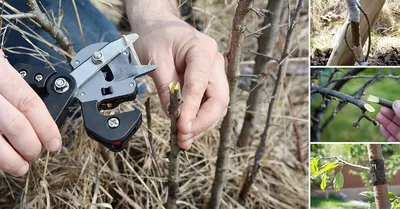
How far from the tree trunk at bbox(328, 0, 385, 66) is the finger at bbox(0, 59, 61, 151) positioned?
0.43 m

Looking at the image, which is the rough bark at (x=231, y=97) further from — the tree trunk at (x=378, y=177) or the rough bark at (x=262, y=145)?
the tree trunk at (x=378, y=177)

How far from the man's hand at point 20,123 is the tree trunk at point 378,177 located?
1.57ft

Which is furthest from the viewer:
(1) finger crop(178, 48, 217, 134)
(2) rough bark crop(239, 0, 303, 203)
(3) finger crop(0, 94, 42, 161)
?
(2) rough bark crop(239, 0, 303, 203)

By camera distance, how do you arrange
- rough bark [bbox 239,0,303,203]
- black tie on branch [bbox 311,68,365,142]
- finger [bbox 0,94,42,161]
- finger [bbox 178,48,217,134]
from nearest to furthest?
finger [bbox 0,94,42,161], finger [bbox 178,48,217,134], black tie on branch [bbox 311,68,365,142], rough bark [bbox 239,0,303,203]

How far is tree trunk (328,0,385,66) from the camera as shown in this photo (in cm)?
88

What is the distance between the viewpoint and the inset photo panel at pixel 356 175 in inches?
37.1

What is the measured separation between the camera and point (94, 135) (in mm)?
823

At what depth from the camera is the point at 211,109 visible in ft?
3.00

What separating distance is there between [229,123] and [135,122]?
386mm

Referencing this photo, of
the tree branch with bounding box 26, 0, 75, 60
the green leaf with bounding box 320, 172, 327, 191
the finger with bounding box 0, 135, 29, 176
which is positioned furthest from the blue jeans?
the green leaf with bounding box 320, 172, 327, 191

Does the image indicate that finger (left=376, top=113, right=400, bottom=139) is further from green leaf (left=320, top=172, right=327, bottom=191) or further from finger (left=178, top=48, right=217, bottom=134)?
finger (left=178, top=48, right=217, bottom=134)

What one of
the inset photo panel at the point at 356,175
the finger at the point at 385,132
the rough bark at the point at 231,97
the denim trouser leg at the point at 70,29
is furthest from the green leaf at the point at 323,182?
the denim trouser leg at the point at 70,29

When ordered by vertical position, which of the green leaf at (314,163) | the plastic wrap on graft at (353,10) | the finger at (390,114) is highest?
the plastic wrap on graft at (353,10)

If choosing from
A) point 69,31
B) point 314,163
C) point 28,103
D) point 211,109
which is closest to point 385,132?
point 314,163
